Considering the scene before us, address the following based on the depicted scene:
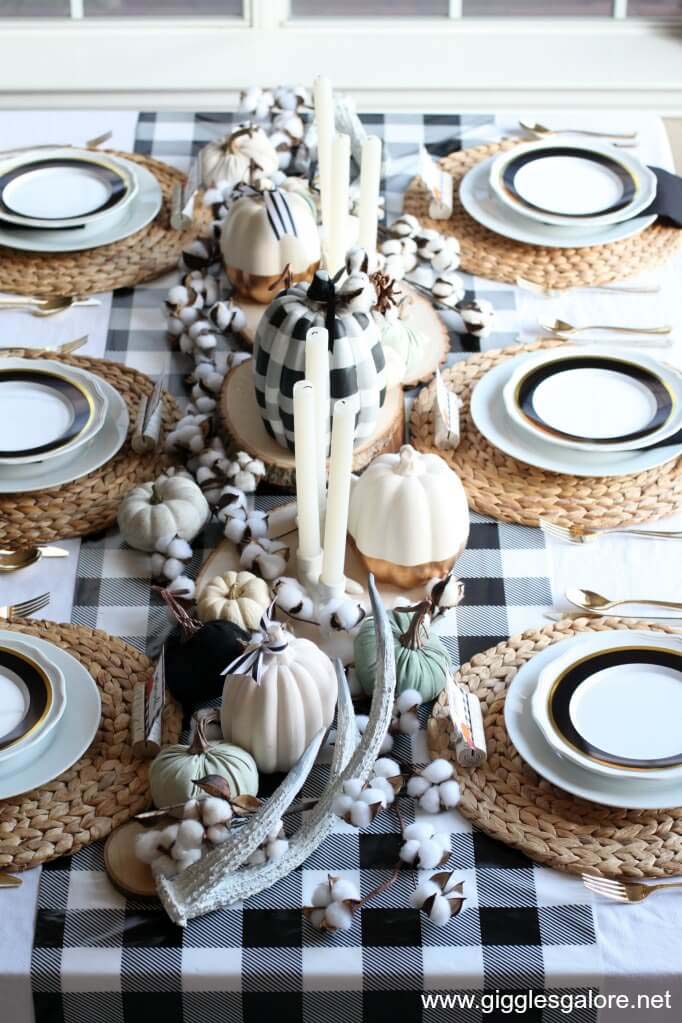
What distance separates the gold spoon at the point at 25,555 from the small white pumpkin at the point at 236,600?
7.4 inches

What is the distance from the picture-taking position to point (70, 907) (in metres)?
1.05

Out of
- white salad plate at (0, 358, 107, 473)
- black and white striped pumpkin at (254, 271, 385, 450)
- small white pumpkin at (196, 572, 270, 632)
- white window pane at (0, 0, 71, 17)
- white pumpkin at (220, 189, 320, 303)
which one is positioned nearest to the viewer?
small white pumpkin at (196, 572, 270, 632)

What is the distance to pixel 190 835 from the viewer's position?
1.04 metres

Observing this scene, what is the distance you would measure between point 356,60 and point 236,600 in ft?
5.97

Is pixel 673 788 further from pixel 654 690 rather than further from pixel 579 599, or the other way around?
pixel 579 599

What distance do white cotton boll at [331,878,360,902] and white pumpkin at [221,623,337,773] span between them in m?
0.13

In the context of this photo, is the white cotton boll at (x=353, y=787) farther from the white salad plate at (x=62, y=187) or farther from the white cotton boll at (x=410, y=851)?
the white salad plate at (x=62, y=187)

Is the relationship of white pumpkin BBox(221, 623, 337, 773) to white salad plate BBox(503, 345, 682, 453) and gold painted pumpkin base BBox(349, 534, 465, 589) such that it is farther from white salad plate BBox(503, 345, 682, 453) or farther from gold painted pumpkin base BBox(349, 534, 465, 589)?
white salad plate BBox(503, 345, 682, 453)

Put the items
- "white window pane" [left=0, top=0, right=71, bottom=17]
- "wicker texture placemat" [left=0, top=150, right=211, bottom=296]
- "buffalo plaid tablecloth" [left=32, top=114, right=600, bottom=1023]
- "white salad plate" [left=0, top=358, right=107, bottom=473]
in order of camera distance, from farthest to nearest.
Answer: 1. "white window pane" [left=0, top=0, right=71, bottom=17]
2. "wicker texture placemat" [left=0, top=150, right=211, bottom=296]
3. "white salad plate" [left=0, top=358, right=107, bottom=473]
4. "buffalo plaid tablecloth" [left=32, top=114, right=600, bottom=1023]

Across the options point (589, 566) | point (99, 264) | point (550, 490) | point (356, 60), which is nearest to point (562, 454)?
point (550, 490)

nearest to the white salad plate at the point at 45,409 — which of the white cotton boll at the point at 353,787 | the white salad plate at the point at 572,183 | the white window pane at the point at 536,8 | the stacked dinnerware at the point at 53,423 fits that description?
the stacked dinnerware at the point at 53,423

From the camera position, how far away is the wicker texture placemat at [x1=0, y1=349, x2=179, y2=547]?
4.66 ft

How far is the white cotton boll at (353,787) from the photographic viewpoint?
1099 millimetres

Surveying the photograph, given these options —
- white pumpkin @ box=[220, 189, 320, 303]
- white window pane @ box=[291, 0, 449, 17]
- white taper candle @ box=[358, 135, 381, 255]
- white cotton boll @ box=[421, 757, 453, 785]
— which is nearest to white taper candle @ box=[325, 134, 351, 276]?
white taper candle @ box=[358, 135, 381, 255]
